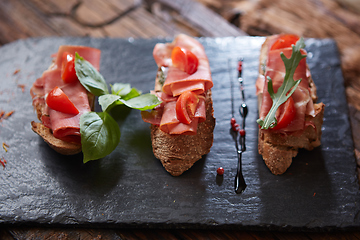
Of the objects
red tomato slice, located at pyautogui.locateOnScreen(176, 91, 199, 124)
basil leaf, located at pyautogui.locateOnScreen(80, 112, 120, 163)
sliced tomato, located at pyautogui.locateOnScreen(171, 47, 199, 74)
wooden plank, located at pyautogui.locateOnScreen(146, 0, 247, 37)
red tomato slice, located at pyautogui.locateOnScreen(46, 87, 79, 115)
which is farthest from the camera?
wooden plank, located at pyautogui.locateOnScreen(146, 0, 247, 37)

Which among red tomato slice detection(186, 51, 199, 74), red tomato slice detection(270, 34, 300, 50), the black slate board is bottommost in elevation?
the black slate board

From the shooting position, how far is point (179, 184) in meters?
3.10

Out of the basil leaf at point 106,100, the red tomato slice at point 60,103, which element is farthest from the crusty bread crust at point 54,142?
the basil leaf at point 106,100

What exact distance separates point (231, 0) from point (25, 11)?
3226 mm

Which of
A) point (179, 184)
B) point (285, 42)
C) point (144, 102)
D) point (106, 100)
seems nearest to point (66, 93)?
point (106, 100)

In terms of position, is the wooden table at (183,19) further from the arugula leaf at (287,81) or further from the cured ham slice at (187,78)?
the arugula leaf at (287,81)

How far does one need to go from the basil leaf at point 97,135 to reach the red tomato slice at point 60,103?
0.22m

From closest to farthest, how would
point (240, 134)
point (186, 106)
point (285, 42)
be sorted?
point (186, 106) < point (240, 134) < point (285, 42)

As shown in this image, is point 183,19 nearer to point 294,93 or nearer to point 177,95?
point 177,95

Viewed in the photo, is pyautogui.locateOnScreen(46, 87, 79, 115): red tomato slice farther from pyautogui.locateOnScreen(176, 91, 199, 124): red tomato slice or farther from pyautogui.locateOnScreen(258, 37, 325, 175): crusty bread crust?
pyautogui.locateOnScreen(258, 37, 325, 175): crusty bread crust

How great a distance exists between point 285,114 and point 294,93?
12.5 inches

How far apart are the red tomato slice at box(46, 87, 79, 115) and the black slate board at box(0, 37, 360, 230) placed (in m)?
0.50

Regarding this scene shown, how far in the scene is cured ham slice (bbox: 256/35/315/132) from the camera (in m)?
3.11

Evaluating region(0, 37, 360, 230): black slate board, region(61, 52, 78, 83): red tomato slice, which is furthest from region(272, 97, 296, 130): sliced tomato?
region(61, 52, 78, 83): red tomato slice
